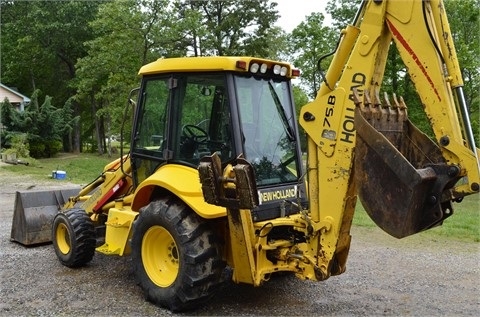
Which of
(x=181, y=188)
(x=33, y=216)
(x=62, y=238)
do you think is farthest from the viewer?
(x=33, y=216)

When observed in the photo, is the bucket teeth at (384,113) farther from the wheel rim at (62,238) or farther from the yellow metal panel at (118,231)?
the wheel rim at (62,238)

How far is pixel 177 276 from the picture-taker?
454 centimetres

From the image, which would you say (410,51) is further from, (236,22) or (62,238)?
(236,22)

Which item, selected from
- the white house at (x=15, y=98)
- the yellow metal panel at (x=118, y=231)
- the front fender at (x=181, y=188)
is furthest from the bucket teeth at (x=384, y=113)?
the white house at (x=15, y=98)

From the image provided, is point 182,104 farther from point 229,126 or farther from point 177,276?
point 177,276

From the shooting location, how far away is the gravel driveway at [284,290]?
479cm

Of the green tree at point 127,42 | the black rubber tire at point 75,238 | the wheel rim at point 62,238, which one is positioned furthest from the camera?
the green tree at point 127,42

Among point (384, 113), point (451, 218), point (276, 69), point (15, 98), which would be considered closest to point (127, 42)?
point (15, 98)

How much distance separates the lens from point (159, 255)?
4945 millimetres

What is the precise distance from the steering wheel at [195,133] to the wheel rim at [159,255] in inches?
36.4

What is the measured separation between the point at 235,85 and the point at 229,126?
38cm

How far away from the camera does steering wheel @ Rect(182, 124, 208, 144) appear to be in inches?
195

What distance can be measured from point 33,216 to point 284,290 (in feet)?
12.2

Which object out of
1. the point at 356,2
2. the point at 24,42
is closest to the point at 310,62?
the point at 356,2
